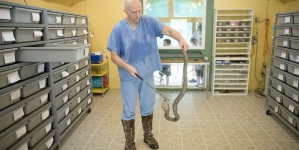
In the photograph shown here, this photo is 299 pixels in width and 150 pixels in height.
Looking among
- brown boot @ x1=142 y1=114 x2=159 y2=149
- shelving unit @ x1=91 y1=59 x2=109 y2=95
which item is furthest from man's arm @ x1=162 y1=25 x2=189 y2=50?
shelving unit @ x1=91 y1=59 x2=109 y2=95

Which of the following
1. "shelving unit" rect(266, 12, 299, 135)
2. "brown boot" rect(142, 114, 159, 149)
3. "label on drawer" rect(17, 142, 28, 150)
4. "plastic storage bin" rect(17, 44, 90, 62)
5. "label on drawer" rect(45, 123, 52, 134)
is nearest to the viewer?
"plastic storage bin" rect(17, 44, 90, 62)

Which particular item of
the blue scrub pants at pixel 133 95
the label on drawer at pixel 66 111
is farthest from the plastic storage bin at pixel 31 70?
the blue scrub pants at pixel 133 95

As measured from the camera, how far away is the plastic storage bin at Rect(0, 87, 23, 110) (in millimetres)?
1470

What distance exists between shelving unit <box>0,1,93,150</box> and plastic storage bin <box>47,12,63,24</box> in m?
0.05

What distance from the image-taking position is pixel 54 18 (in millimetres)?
2248

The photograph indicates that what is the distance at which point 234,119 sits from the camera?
9.79 feet

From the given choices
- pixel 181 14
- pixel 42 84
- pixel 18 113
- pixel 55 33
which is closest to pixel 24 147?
pixel 18 113

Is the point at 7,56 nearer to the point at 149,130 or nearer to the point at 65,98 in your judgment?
the point at 65,98

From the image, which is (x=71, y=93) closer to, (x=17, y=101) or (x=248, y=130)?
(x=17, y=101)

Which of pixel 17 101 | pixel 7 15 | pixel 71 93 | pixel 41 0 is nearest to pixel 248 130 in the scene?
pixel 71 93

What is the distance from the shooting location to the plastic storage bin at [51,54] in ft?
5.11

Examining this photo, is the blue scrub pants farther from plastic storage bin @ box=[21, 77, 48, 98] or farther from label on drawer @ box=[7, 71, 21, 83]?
label on drawer @ box=[7, 71, 21, 83]

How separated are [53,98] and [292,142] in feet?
8.56

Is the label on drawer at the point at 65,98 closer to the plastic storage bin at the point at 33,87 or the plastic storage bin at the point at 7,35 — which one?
the plastic storage bin at the point at 33,87
